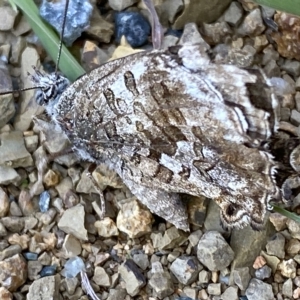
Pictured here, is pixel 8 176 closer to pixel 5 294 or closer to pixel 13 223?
pixel 13 223

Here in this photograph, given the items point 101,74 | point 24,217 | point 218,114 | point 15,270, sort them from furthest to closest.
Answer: point 24,217
point 15,270
point 101,74
point 218,114

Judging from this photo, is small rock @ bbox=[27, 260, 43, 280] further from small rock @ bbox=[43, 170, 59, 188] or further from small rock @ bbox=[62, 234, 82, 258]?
small rock @ bbox=[43, 170, 59, 188]

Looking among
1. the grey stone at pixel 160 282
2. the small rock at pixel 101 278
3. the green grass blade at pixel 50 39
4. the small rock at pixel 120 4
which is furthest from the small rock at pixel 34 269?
the small rock at pixel 120 4

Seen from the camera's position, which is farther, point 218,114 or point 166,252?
point 166,252

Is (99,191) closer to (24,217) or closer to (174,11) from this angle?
(24,217)

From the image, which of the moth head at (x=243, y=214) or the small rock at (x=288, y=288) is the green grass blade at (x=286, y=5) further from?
the small rock at (x=288, y=288)

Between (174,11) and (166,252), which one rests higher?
(174,11)

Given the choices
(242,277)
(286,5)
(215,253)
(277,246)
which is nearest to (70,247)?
(215,253)

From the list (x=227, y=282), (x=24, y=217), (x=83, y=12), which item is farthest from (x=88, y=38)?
(x=227, y=282)
